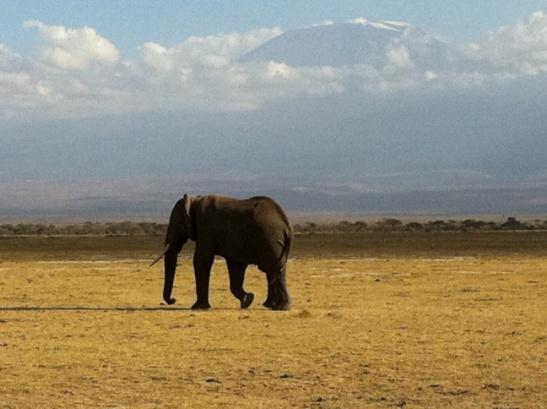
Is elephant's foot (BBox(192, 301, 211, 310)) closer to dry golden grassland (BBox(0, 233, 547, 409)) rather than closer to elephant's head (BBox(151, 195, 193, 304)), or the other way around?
dry golden grassland (BBox(0, 233, 547, 409))

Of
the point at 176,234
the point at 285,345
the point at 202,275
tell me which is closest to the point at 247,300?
the point at 202,275

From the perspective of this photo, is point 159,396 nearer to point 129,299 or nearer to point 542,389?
point 542,389

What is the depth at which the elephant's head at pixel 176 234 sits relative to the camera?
2711cm

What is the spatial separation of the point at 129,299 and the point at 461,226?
8952 centimetres

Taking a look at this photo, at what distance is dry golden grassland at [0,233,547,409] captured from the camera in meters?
14.6

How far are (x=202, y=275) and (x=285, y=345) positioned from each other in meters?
7.54

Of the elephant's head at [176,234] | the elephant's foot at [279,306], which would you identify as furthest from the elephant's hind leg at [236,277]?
the elephant's head at [176,234]

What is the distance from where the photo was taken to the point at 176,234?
27312 millimetres

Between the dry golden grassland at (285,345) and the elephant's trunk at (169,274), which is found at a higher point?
the elephant's trunk at (169,274)

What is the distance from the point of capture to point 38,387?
15.2 meters

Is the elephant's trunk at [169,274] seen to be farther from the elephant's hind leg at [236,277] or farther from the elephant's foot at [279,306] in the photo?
the elephant's foot at [279,306]

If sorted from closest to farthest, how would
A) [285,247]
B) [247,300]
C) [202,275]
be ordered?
[247,300], [285,247], [202,275]

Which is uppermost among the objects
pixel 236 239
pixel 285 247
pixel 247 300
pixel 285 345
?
pixel 236 239

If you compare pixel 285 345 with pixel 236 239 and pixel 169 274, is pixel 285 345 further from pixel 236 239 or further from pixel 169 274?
pixel 169 274
